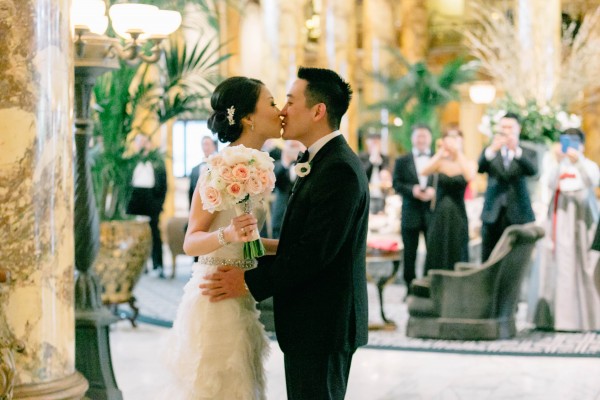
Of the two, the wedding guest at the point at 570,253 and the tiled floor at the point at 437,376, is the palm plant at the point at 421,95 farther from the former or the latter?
the tiled floor at the point at 437,376

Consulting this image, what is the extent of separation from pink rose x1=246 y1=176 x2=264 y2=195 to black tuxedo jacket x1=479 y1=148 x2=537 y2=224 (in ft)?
19.8

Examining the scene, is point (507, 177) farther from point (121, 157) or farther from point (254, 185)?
point (254, 185)

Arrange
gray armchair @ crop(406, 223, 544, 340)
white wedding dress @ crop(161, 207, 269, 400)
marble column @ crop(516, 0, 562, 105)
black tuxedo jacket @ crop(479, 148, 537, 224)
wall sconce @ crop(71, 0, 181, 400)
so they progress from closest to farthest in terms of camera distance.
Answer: white wedding dress @ crop(161, 207, 269, 400) → wall sconce @ crop(71, 0, 181, 400) → gray armchair @ crop(406, 223, 544, 340) → black tuxedo jacket @ crop(479, 148, 537, 224) → marble column @ crop(516, 0, 562, 105)

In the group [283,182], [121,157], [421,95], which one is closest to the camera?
[121,157]

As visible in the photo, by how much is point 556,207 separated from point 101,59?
183 inches

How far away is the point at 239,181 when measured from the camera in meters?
3.96

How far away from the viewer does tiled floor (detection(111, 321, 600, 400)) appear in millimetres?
6977

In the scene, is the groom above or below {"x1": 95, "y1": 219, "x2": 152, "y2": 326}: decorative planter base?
above

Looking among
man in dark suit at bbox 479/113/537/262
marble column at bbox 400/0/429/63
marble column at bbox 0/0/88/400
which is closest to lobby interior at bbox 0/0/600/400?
marble column at bbox 0/0/88/400

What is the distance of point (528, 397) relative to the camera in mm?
6891

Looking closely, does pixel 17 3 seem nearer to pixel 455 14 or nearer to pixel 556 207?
pixel 556 207

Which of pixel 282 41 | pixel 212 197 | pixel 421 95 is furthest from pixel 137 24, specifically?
pixel 421 95

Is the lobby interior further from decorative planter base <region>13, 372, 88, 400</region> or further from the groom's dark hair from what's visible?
the groom's dark hair

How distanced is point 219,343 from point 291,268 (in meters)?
0.66
